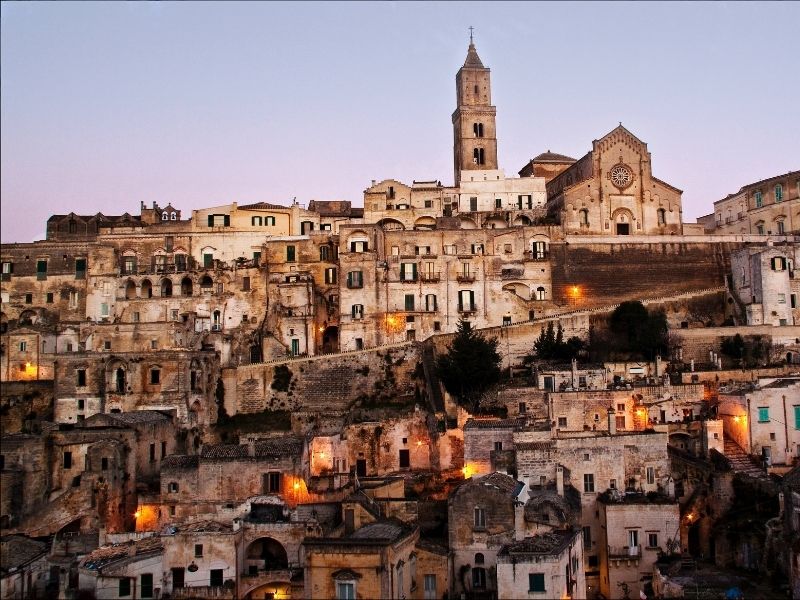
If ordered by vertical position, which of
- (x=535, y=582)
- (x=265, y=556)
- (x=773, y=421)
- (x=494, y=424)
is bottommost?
(x=535, y=582)

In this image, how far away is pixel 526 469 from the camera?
3828 centimetres

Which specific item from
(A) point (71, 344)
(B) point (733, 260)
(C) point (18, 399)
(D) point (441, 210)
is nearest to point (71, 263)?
(A) point (71, 344)

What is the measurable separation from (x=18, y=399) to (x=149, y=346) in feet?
23.7

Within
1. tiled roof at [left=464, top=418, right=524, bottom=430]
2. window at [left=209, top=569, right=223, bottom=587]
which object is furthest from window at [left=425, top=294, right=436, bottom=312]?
window at [left=209, top=569, right=223, bottom=587]

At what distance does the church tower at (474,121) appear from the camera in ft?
236

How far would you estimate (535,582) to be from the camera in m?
30.6

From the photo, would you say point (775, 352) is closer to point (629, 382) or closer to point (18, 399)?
point (629, 382)

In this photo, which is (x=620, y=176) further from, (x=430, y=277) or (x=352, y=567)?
(x=352, y=567)


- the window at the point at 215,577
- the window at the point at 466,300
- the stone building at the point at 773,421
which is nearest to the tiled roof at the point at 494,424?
the stone building at the point at 773,421

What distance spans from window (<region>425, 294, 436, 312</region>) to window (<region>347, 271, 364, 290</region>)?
3844 millimetres

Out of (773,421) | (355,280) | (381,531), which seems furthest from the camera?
(355,280)

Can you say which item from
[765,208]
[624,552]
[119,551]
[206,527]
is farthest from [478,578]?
[765,208]

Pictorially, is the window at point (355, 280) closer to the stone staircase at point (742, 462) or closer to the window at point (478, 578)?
the stone staircase at point (742, 462)

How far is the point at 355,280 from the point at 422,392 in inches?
364
